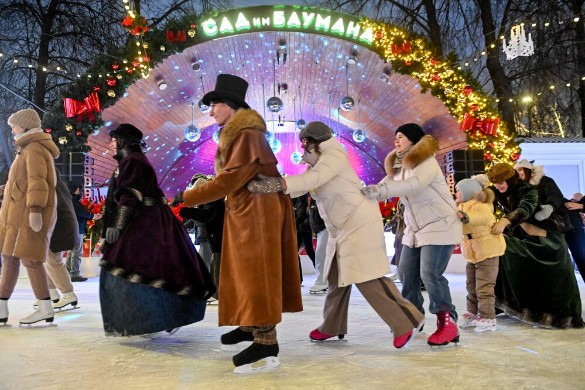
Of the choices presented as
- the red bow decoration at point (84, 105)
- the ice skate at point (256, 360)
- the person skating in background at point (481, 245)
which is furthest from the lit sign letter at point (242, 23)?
the ice skate at point (256, 360)


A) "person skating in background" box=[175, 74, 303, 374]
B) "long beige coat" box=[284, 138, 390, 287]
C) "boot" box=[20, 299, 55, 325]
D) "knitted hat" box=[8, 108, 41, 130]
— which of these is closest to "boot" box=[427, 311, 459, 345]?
"long beige coat" box=[284, 138, 390, 287]

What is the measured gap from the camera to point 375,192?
148 inches

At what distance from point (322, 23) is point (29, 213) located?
648cm

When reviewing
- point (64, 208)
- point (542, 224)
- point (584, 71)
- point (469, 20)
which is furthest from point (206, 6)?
point (542, 224)

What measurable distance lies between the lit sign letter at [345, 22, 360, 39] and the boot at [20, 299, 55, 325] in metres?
6.80

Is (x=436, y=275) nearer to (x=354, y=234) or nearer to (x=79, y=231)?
(x=354, y=234)

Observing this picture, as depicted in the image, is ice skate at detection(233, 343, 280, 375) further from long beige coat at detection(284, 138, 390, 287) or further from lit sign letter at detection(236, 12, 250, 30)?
lit sign letter at detection(236, 12, 250, 30)

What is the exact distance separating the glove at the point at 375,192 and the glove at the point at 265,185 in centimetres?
67

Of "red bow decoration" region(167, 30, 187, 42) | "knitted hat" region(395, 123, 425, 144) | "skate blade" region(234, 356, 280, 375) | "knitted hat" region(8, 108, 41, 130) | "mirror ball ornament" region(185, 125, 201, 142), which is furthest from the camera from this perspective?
"mirror ball ornament" region(185, 125, 201, 142)

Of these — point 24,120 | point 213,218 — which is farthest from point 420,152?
point 24,120

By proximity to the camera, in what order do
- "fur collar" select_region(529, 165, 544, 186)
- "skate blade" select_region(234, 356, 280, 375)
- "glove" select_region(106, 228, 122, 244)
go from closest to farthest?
"skate blade" select_region(234, 356, 280, 375) < "glove" select_region(106, 228, 122, 244) < "fur collar" select_region(529, 165, 544, 186)

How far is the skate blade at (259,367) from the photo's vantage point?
10.5 feet

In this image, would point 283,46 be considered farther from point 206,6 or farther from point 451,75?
point 206,6

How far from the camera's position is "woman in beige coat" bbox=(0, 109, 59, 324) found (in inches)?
186
